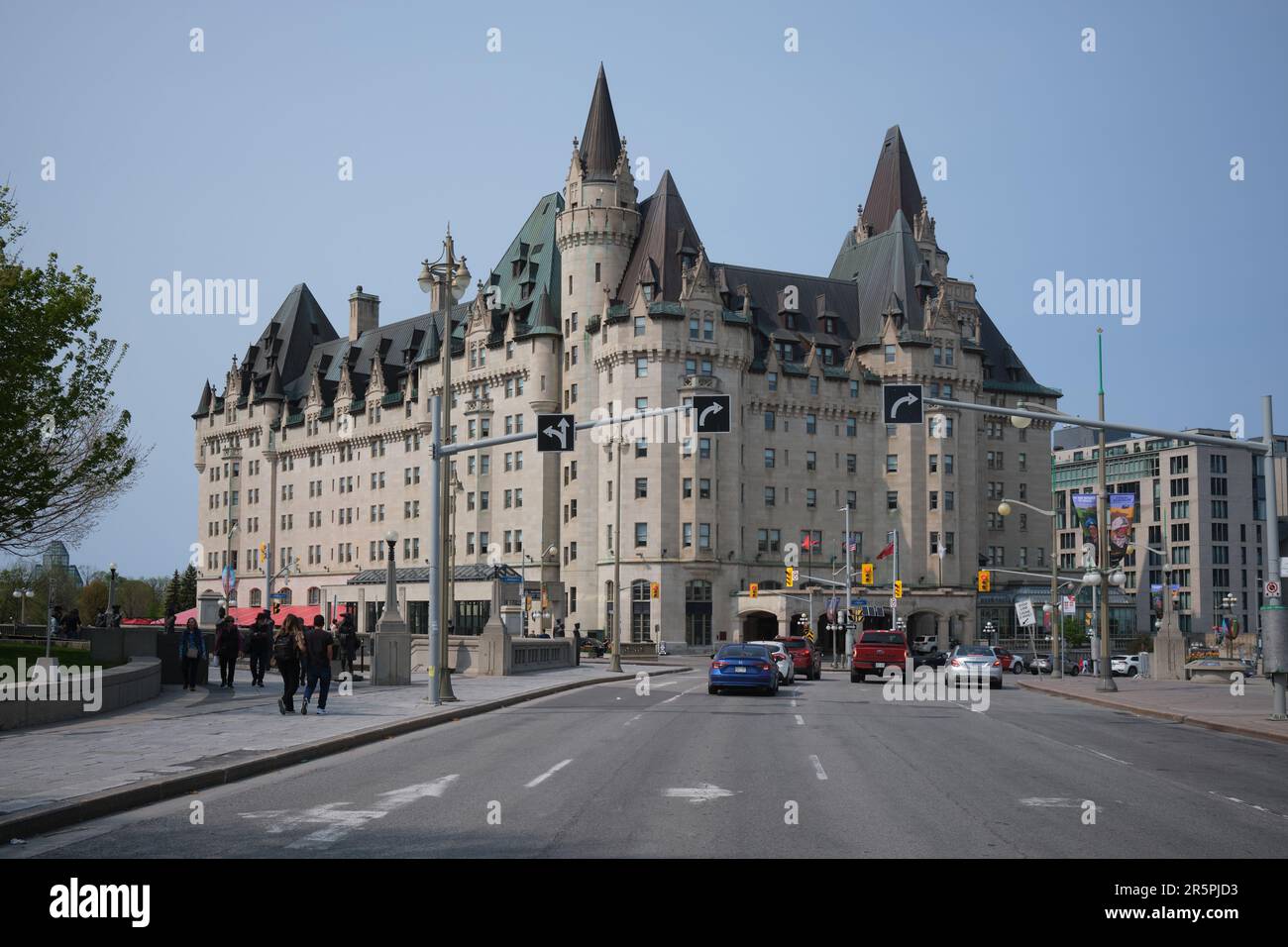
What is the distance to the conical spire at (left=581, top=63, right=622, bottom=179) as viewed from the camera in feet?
A: 324

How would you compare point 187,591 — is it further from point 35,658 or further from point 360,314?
point 35,658

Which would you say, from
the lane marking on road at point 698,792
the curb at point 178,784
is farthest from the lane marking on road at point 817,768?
the curb at point 178,784

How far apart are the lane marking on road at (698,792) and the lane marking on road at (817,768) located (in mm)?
1915

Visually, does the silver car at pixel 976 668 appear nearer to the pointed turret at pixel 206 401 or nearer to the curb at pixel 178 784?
the curb at pixel 178 784

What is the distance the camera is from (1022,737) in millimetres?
22750

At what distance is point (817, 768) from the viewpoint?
16.9 meters

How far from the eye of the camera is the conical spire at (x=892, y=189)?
120 metres

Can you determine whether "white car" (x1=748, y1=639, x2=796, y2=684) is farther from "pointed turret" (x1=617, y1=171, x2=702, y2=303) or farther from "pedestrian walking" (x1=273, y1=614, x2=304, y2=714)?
"pointed turret" (x1=617, y1=171, x2=702, y2=303)

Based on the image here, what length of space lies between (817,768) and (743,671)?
18794 mm

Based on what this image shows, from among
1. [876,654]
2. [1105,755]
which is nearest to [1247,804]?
[1105,755]

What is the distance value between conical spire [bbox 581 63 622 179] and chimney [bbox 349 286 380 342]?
41.8 m
